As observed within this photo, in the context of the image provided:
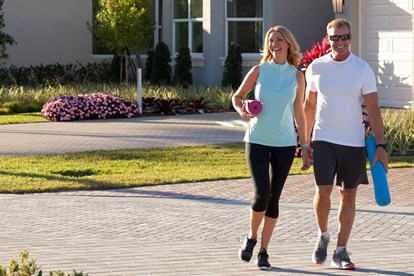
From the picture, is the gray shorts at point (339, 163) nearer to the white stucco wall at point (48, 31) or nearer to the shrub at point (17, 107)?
the shrub at point (17, 107)

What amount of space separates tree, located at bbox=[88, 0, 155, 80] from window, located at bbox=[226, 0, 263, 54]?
8.67 feet

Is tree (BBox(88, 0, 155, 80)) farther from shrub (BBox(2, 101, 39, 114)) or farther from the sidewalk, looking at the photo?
the sidewalk

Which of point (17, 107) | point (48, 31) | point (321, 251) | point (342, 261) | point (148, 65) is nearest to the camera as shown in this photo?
point (342, 261)

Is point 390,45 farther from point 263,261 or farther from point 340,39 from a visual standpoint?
point 263,261

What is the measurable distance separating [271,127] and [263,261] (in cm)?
101

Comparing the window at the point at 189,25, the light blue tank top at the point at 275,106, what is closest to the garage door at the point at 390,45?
the window at the point at 189,25

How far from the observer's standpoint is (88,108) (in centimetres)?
2189

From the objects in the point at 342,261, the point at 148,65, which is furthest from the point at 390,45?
the point at 342,261

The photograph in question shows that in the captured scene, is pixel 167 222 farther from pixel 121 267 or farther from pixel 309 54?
pixel 309 54

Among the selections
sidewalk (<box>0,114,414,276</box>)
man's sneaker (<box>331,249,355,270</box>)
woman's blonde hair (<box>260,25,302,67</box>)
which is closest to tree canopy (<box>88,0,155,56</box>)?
sidewalk (<box>0,114,414,276</box>)

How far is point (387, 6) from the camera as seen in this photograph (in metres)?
22.6

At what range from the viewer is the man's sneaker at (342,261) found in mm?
8078

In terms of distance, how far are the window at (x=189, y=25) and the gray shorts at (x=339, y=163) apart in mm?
19763

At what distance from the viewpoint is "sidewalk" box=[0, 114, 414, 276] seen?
27.3 ft
